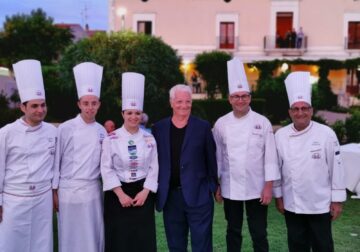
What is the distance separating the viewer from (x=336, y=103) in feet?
78.8

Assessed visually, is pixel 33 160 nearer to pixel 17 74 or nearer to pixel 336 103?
pixel 17 74

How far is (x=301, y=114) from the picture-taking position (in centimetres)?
362

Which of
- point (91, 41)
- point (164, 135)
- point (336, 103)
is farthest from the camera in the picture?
point (336, 103)

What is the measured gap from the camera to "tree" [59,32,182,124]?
45.0 ft

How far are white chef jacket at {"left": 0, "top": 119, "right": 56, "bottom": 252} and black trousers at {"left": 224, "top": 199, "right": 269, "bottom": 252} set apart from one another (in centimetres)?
152

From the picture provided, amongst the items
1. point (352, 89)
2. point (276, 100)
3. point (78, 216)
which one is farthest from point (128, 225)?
point (352, 89)

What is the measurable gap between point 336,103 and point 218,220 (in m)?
19.6

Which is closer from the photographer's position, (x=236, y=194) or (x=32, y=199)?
(x=32, y=199)

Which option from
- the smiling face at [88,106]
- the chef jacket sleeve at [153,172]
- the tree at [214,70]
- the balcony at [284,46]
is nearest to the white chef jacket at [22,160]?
the smiling face at [88,106]

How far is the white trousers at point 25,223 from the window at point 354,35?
25045mm

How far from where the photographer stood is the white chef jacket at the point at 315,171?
357cm

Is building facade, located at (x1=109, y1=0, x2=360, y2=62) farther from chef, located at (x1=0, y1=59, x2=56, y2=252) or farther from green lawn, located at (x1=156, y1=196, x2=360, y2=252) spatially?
chef, located at (x1=0, y1=59, x2=56, y2=252)

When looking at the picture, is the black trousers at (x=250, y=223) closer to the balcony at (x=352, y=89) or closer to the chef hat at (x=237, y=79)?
the chef hat at (x=237, y=79)

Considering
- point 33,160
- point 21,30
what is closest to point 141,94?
point 33,160
